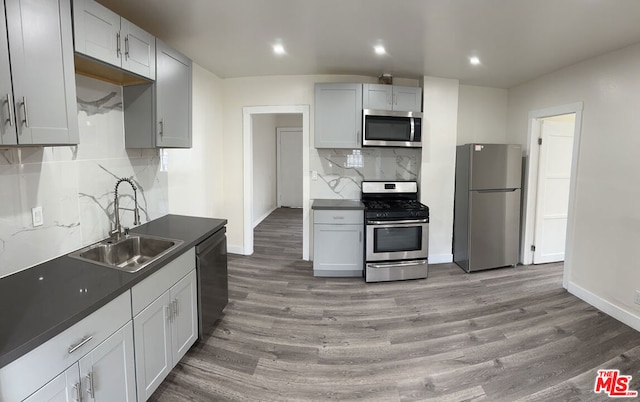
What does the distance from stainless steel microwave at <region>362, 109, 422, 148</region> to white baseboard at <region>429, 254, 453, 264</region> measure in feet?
5.18

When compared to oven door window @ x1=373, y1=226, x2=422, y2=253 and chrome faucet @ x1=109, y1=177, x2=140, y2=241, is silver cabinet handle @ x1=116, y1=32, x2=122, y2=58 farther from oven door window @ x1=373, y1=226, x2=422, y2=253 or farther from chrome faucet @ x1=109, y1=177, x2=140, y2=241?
oven door window @ x1=373, y1=226, x2=422, y2=253

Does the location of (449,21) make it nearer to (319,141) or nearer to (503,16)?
(503,16)

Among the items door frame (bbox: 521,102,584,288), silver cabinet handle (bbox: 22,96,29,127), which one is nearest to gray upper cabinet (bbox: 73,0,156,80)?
silver cabinet handle (bbox: 22,96,29,127)

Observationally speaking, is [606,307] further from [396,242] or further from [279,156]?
[279,156]

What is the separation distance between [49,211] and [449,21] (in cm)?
309

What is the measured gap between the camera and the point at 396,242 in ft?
11.6

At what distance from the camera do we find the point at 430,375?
6.76 ft

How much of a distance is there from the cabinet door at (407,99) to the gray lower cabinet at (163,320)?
115 inches

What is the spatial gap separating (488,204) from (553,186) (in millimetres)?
1082

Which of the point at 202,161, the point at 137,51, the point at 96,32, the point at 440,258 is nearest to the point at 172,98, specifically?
the point at 137,51

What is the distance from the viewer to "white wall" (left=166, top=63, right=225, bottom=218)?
316 centimetres

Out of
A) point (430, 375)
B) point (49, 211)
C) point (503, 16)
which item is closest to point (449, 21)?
point (503, 16)

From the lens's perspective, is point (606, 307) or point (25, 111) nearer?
point (25, 111)

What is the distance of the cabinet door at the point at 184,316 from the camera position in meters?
1.95
